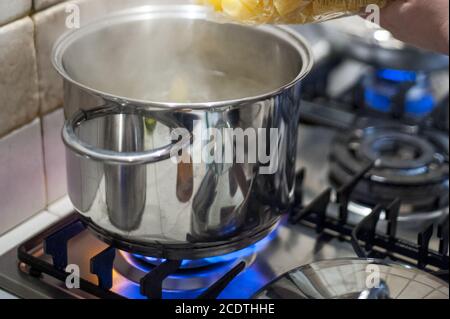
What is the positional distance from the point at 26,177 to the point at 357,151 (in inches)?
15.4

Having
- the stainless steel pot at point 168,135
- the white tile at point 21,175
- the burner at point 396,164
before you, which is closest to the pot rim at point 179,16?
the stainless steel pot at point 168,135

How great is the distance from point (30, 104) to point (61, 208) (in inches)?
5.0

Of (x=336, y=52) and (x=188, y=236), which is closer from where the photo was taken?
(x=188, y=236)

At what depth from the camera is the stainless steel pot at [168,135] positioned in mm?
595

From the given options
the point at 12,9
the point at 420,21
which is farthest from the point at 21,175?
the point at 420,21

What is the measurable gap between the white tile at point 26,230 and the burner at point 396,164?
33cm

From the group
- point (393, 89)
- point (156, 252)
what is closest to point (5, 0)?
point (156, 252)

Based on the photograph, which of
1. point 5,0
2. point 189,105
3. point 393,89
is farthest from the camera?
point 393,89

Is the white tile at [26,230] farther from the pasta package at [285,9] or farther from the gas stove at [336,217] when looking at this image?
the pasta package at [285,9]

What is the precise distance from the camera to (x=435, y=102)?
1.03 m

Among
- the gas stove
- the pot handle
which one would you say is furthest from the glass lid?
the pot handle

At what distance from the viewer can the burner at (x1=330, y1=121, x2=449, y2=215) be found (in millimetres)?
864

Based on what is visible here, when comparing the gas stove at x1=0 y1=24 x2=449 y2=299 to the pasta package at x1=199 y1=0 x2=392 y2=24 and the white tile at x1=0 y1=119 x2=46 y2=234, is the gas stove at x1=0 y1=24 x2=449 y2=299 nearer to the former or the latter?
the white tile at x1=0 y1=119 x2=46 y2=234

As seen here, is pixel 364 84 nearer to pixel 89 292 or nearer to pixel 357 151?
pixel 357 151
